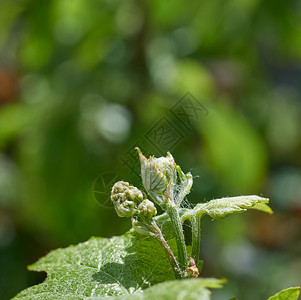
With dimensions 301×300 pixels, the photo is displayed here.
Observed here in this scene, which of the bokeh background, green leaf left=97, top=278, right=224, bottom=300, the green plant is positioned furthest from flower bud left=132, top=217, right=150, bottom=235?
the bokeh background

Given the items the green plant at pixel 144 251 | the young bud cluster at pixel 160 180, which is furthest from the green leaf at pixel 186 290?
the young bud cluster at pixel 160 180

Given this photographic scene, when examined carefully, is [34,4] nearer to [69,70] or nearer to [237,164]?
[69,70]

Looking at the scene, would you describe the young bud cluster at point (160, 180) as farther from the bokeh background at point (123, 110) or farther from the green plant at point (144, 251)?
the bokeh background at point (123, 110)

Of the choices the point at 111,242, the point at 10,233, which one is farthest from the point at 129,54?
the point at 111,242

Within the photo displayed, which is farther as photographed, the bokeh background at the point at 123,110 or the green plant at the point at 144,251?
the bokeh background at the point at 123,110

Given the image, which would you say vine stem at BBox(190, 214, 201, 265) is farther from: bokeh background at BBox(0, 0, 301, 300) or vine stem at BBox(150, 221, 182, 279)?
bokeh background at BBox(0, 0, 301, 300)

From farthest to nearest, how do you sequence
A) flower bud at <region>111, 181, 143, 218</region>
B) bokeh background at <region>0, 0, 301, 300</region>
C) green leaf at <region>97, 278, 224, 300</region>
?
bokeh background at <region>0, 0, 301, 300</region> → flower bud at <region>111, 181, 143, 218</region> → green leaf at <region>97, 278, 224, 300</region>

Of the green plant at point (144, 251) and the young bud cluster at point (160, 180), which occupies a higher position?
the young bud cluster at point (160, 180)

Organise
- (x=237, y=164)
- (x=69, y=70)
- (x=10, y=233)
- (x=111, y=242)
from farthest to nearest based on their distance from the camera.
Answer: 1. (x=10, y=233)
2. (x=69, y=70)
3. (x=237, y=164)
4. (x=111, y=242)
